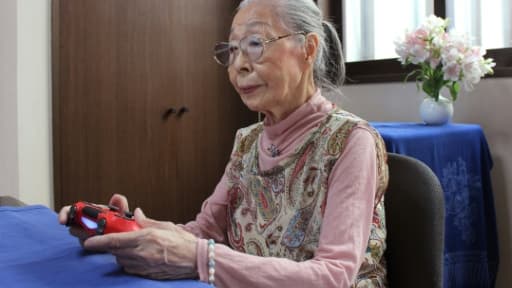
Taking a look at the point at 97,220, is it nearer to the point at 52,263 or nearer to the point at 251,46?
the point at 52,263

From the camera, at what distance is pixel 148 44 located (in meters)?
2.92

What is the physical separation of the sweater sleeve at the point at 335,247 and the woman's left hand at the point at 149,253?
0.03 meters

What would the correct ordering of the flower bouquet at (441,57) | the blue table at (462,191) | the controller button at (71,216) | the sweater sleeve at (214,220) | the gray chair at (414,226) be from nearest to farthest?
the controller button at (71,216)
the gray chair at (414,226)
the sweater sleeve at (214,220)
the blue table at (462,191)
the flower bouquet at (441,57)

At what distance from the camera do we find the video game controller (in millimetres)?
705

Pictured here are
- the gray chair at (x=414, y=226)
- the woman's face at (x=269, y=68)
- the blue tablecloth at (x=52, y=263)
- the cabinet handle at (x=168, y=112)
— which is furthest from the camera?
the cabinet handle at (x=168, y=112)

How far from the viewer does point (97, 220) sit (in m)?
0.71

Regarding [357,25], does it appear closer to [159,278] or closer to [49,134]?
[49,134]

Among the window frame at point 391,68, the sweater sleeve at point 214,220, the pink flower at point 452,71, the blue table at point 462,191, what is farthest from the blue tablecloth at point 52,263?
the window frame at point 391,68

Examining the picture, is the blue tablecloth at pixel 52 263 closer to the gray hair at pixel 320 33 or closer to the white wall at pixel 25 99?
the gray hair at pixel 320 33

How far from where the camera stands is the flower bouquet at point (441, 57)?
2037 millimetres

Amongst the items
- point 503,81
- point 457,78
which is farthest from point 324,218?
point 503,81

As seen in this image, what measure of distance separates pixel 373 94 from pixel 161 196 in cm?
128

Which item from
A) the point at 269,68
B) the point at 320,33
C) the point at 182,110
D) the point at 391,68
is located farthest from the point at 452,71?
the point at 182,110

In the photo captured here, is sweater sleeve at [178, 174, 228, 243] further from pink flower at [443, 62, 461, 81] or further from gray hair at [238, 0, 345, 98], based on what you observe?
pink flower at [443, 62, 461, 81]
